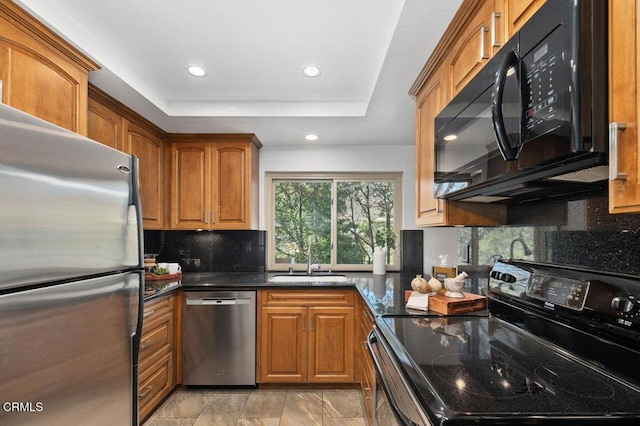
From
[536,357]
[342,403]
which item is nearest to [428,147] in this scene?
[536,357]

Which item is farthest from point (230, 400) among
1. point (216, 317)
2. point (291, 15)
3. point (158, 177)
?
point (291, 15)

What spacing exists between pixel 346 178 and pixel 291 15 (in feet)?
6.86

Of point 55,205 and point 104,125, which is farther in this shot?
point 104,125

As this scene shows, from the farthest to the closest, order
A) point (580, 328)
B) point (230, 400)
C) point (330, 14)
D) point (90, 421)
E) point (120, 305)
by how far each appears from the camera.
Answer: point (230, 400) → point (330, 14) → point (120, 305) → point (90, 421) → point (580, 328)

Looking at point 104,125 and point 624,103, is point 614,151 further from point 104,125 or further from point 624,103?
point 104,125

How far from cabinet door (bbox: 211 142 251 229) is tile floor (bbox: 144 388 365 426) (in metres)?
1.42

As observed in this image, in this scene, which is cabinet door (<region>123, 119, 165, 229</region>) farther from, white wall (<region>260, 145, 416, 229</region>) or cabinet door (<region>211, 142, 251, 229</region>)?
white wall (<region>260, 145, 416, 229</region>)

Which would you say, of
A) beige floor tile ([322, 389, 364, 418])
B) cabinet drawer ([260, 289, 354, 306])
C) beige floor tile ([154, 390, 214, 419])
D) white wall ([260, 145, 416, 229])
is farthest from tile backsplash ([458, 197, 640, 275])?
beige floor tile ([154, 390, 214, 419])

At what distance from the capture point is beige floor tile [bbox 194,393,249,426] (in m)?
2.30

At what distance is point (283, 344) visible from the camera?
277cm

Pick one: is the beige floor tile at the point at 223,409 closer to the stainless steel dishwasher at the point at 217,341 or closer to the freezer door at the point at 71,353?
the stainless steel dishwasher at the point at 217,341

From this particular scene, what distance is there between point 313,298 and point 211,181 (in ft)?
4.70

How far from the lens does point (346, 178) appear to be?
3.52m

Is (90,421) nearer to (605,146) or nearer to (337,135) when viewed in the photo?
(605,146)
